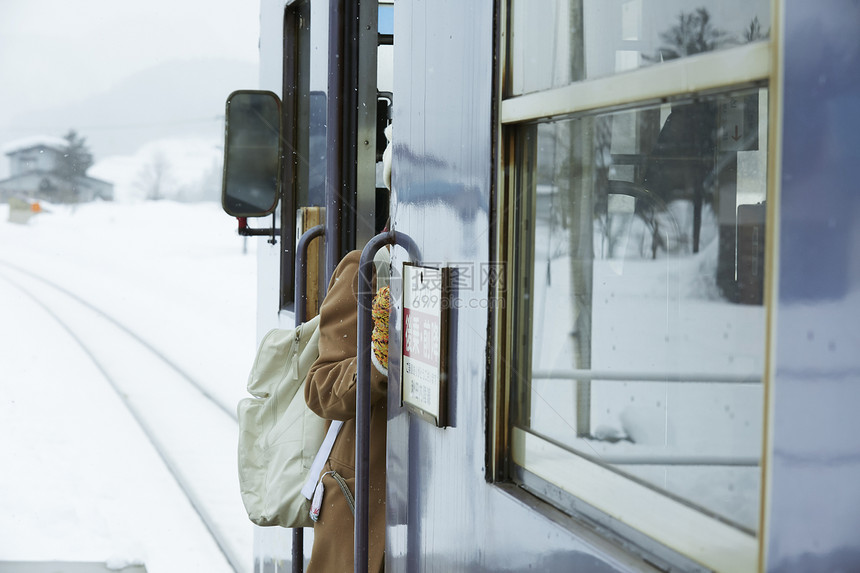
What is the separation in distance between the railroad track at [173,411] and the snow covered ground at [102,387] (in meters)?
0.15

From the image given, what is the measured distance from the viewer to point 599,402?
119 cm

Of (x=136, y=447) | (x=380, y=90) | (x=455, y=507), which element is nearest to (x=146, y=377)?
(x=136, y=447)

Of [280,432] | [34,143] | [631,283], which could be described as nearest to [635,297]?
[631,283]

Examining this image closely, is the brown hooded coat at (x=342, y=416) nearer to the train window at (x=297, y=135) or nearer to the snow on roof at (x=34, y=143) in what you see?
the train window at (x=297, y=135)

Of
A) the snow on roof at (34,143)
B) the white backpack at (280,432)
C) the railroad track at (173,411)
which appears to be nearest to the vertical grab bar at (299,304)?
the white backpack at (280,432)

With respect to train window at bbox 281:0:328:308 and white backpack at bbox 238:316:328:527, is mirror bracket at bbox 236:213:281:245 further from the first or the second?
white backpack at bbox 238:316:328:527

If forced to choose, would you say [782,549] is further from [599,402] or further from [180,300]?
[180,300]

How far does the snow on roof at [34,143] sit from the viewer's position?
29312 mm

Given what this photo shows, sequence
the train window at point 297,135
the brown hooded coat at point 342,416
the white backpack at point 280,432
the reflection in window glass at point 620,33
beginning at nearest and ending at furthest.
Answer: the reflection in window glass at point 620,33 → the brown hooded coat at point 342,416 → the white backpack at point 280,432 → the train window at point 297,135

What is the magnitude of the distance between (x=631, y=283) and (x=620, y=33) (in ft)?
1.06

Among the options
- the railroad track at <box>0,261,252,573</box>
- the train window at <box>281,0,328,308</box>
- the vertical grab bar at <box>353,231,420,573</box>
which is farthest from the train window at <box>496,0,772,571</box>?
the railroad track at <box>0,261,252,573</box>

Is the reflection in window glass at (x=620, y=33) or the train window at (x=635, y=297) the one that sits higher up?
the reflection in window glass at (x=620, y=33)

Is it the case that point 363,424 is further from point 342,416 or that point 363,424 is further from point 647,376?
point 647,376

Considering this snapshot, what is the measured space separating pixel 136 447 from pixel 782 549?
1120 cm
